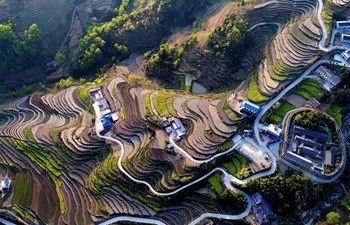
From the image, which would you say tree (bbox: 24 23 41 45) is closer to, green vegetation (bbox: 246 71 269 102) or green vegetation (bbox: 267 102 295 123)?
green vegetation (bbox: 246 71 269 102)

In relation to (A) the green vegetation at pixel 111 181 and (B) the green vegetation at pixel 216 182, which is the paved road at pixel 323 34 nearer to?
(B) the green vegetation at pixel 216 182

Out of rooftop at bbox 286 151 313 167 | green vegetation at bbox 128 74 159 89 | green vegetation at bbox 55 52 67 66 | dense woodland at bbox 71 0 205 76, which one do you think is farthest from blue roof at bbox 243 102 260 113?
green vegetation at bbox 55 52 67 66

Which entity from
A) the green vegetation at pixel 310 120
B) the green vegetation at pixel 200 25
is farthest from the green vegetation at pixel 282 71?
the green vegetation at pixel 200 25

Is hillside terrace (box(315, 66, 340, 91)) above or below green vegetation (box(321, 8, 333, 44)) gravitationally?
below

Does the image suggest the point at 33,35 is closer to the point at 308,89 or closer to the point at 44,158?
the point at 44,158

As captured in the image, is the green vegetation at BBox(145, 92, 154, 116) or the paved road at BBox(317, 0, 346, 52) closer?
the paved road at BBox(317, 0, 346, 52)
